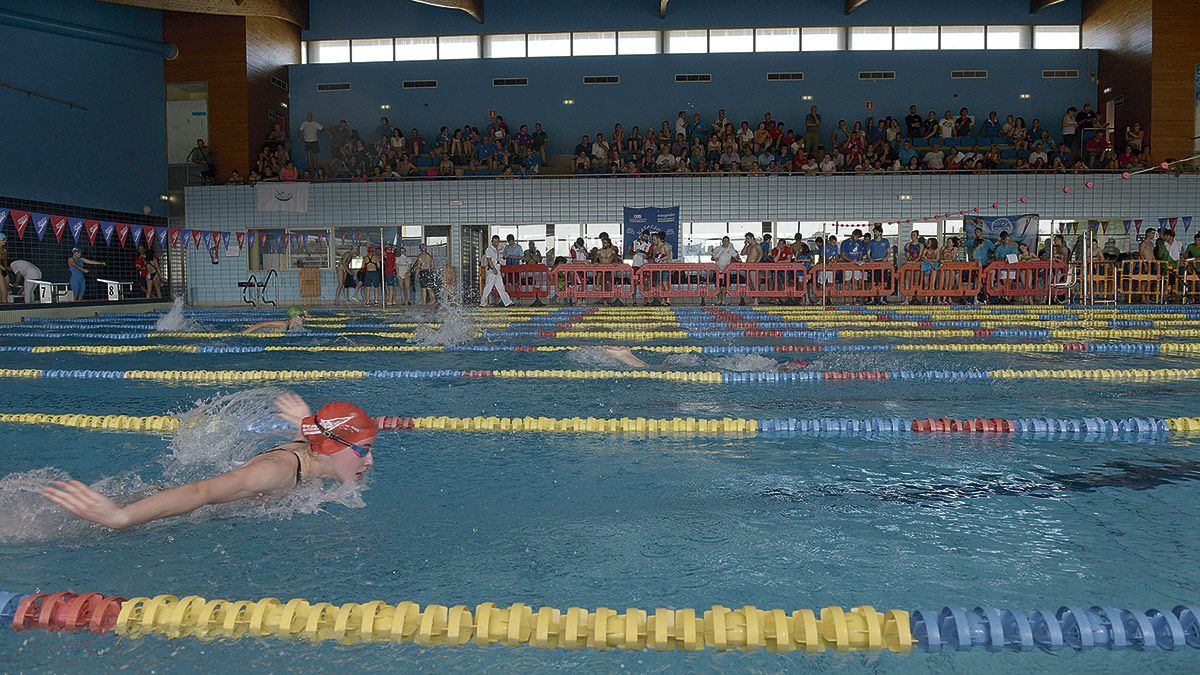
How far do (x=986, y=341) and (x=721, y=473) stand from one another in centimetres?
670

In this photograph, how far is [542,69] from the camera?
69.8 ft

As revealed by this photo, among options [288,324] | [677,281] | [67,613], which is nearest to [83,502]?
[67,613]

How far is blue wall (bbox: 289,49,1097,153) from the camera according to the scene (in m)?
20.6

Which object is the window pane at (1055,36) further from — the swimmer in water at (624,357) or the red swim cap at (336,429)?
the red swim cap at (336,429)

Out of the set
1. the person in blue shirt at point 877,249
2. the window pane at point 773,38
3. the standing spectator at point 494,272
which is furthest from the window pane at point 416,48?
the person in blue shirt at point 877,249

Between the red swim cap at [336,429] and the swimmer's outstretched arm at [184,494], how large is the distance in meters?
0.15

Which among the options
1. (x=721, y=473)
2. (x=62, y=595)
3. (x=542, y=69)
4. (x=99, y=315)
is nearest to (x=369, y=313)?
(x=99, y=315)

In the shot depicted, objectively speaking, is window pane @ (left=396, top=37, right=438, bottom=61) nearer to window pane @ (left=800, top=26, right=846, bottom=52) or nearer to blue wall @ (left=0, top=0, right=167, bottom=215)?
blue wall @ (left=0, top=0, right=167, bottom=215)

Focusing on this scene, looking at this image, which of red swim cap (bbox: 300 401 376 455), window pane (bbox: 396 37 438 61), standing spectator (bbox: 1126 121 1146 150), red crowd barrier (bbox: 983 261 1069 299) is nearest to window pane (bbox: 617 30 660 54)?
window pane (bbox: 396 37 438 61)

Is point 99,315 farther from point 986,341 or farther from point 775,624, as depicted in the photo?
point 775,624

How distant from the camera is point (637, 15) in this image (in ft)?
69.2

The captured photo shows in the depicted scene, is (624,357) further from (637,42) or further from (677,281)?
(637,42)

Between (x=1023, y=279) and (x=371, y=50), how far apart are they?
51.9 ft

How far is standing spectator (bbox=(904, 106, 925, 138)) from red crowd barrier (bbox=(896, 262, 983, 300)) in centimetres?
475
